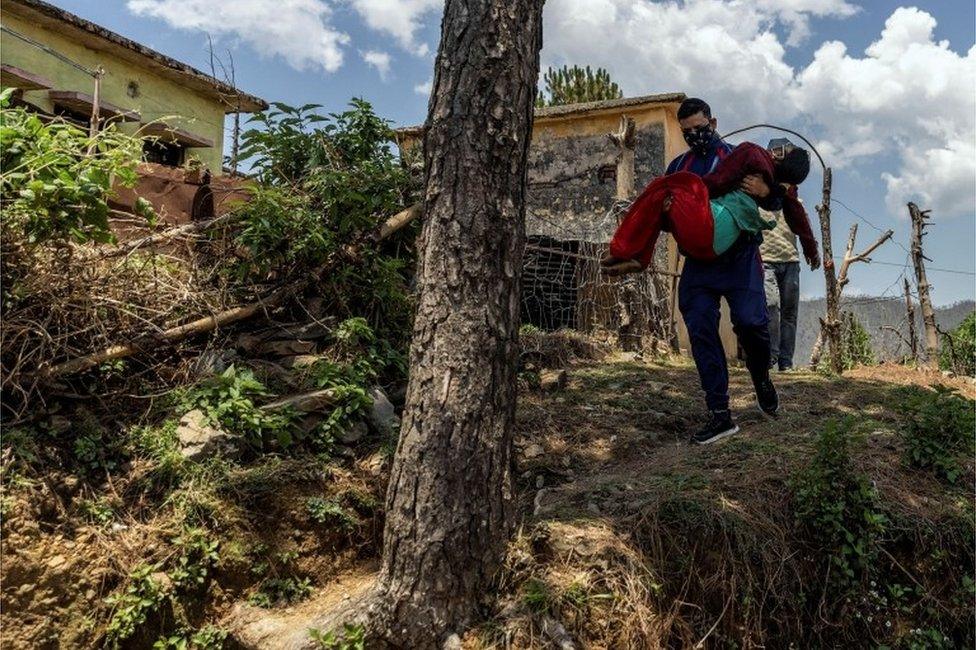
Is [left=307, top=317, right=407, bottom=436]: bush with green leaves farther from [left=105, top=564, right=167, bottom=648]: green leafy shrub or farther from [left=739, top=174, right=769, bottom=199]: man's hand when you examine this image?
[left=739, top=174, right=769, bottom=199]: man's hand

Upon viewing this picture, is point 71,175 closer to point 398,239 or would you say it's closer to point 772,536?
Result: point 398,239

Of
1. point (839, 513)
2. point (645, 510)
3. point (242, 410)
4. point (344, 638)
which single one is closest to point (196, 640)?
point (344, 638)

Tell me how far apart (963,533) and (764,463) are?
2.79 ft

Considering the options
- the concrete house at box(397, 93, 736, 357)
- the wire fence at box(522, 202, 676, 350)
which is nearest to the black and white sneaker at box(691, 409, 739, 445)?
the wire fence at box(522, 202, 676, 350)

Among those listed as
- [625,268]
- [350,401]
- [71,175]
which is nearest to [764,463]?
[625,268]

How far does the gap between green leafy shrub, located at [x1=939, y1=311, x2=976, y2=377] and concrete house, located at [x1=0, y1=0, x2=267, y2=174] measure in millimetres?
10069

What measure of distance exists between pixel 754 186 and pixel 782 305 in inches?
137

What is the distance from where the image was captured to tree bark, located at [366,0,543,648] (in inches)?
109

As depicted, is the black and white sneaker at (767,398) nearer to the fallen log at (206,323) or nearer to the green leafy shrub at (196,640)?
the fallen log at (206,323)

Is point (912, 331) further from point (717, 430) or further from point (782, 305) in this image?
point (717, 430)

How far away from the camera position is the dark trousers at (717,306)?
400 centimetres

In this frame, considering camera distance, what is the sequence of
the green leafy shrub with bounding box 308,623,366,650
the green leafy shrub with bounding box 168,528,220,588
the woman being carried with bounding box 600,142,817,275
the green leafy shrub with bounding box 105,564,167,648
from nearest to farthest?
the green leafy shrub with bounding box 308,623,366,650, the green leafy shrub with bounding box 105,564,167,648, the green leafy shrub with bounding box 168,528,220,588, the woman being carried with bounding box 600,142,817,275

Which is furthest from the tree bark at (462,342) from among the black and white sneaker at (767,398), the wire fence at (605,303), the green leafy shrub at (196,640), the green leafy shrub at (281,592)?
the wire fence at (605,303)

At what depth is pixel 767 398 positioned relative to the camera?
4.43 m
